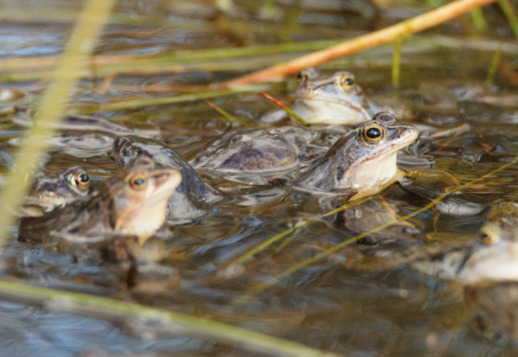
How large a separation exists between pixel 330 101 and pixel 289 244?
2.54 metres

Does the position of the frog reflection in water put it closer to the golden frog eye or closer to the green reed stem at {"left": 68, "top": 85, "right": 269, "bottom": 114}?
the golden frog eye

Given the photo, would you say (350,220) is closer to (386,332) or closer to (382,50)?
(386,332)

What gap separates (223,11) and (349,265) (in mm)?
6458

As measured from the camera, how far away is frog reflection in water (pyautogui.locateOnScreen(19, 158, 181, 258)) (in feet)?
11.9

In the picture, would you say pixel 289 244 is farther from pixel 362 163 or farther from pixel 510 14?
pixel 510 14

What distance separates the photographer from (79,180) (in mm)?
4141

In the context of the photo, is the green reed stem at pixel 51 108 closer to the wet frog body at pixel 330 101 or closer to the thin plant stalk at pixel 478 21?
the wet frog body at pixel 330 101

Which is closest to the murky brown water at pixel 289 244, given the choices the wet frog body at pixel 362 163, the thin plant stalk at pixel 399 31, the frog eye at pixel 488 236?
the wet frog body at pixel 362 163

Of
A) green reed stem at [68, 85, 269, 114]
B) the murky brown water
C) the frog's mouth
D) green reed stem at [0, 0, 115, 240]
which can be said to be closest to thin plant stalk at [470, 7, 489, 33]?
the murky brown water

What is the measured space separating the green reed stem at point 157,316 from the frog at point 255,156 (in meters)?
1.88

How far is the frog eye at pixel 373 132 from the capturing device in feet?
14.7

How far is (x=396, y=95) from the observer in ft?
21.9

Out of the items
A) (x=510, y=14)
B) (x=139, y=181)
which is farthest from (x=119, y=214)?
(x=510, y=14)

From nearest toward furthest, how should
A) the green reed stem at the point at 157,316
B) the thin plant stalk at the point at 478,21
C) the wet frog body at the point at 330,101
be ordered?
the green reed stem at the point at 157,316 → the wet frog body at the point at 330,101 → the thin plant stalk at the point at 478,21
